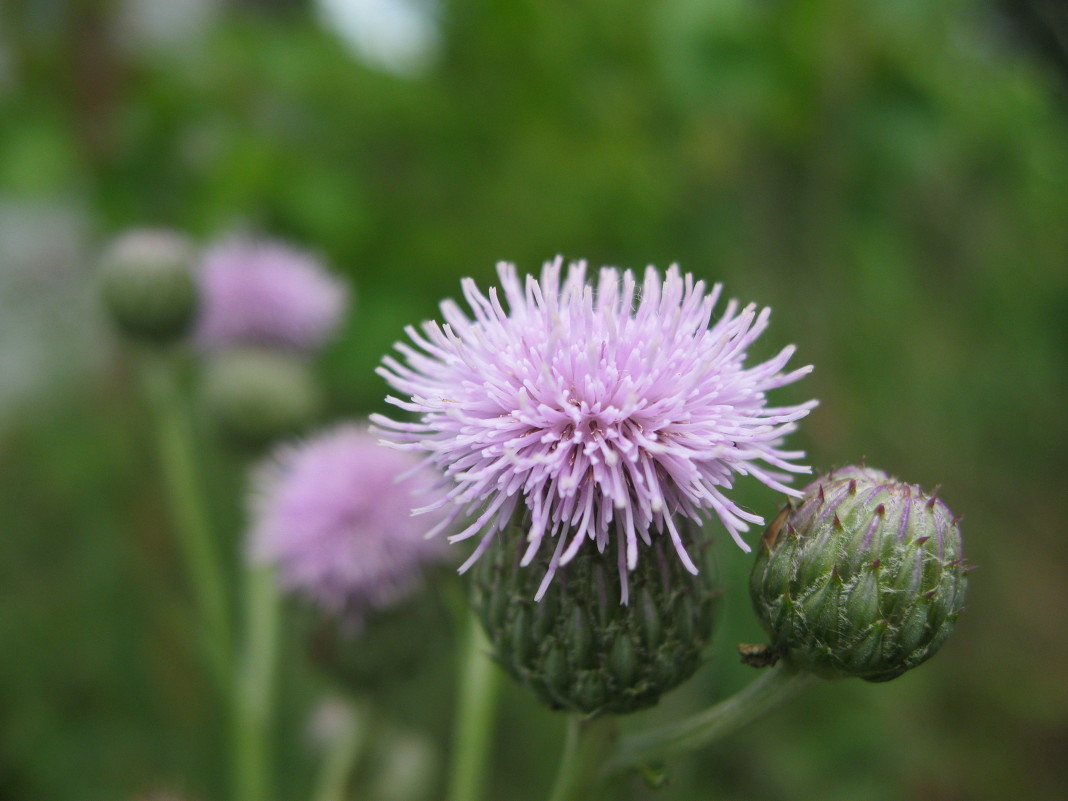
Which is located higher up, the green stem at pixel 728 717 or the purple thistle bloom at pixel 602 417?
the purple thistle bloom at pixel 602 417

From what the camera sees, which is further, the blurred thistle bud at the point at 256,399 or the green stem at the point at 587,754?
the blurred thistle bud at the point at 256,399

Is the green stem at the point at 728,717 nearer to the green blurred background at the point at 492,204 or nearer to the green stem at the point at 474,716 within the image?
the green stem at the point at 474,716

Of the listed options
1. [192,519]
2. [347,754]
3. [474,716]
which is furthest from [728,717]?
[192,519]

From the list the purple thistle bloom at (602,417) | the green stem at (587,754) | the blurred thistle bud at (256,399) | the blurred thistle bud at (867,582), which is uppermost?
the blurred thistle bud at (256,399)

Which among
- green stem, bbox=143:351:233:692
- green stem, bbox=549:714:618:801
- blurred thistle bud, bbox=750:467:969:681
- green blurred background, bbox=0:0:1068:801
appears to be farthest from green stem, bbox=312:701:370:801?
blurred thistle bud, bbox=750:467:969:681

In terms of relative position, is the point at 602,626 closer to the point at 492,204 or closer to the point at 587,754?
the point at 587,754

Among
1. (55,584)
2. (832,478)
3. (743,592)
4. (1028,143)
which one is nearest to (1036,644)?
(1028,143)

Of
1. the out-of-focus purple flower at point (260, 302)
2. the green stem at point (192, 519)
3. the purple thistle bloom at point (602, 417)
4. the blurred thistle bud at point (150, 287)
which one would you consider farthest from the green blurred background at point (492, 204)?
the purple thistle bloom at point (602, 417)
